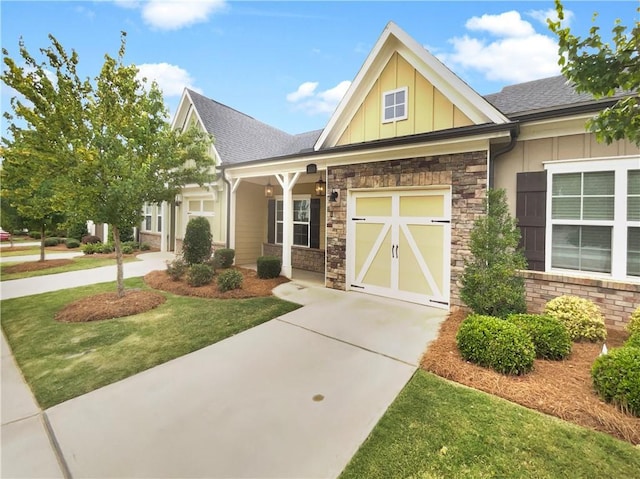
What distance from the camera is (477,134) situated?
18.0 ft

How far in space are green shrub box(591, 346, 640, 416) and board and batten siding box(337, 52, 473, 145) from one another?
520 centimetres

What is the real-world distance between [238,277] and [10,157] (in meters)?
5.44

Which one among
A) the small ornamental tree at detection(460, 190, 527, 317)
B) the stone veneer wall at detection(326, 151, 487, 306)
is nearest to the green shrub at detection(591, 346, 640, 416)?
the small ornamental tree at detection(460, 190, 527, 317)

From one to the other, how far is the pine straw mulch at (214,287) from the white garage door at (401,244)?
243cm

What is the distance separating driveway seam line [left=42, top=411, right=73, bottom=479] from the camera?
2.27m

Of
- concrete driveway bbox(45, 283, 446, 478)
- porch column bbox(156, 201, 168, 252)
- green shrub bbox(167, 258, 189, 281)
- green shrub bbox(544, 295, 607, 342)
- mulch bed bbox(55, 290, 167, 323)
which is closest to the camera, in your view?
concrete driveway bbox(45, 283, 446, 478)

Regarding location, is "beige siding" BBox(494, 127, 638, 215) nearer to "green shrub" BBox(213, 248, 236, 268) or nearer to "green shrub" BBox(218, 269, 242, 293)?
"green shrub" BBox(218, 269, 242, 293)

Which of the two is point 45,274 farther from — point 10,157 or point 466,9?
point 466,9

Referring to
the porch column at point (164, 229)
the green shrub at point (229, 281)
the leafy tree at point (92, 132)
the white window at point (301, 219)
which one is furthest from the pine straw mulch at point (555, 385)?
the porch column at point (164, 229)

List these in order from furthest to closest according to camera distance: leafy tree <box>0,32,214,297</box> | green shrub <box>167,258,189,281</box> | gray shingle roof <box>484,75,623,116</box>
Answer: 1. green shrub <box>167,258,189,281</box>
2. gray shingle roof <box>484,75,623,116</box>
3. leafy tree <box>0,32,214,297</box>

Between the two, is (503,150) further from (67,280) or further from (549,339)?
(67,280)

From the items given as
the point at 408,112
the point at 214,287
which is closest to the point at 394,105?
the point at 408,112

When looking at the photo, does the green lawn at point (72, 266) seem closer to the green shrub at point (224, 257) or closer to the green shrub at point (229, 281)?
the green shrub at point (224, 257)

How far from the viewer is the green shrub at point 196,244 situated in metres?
9.79
